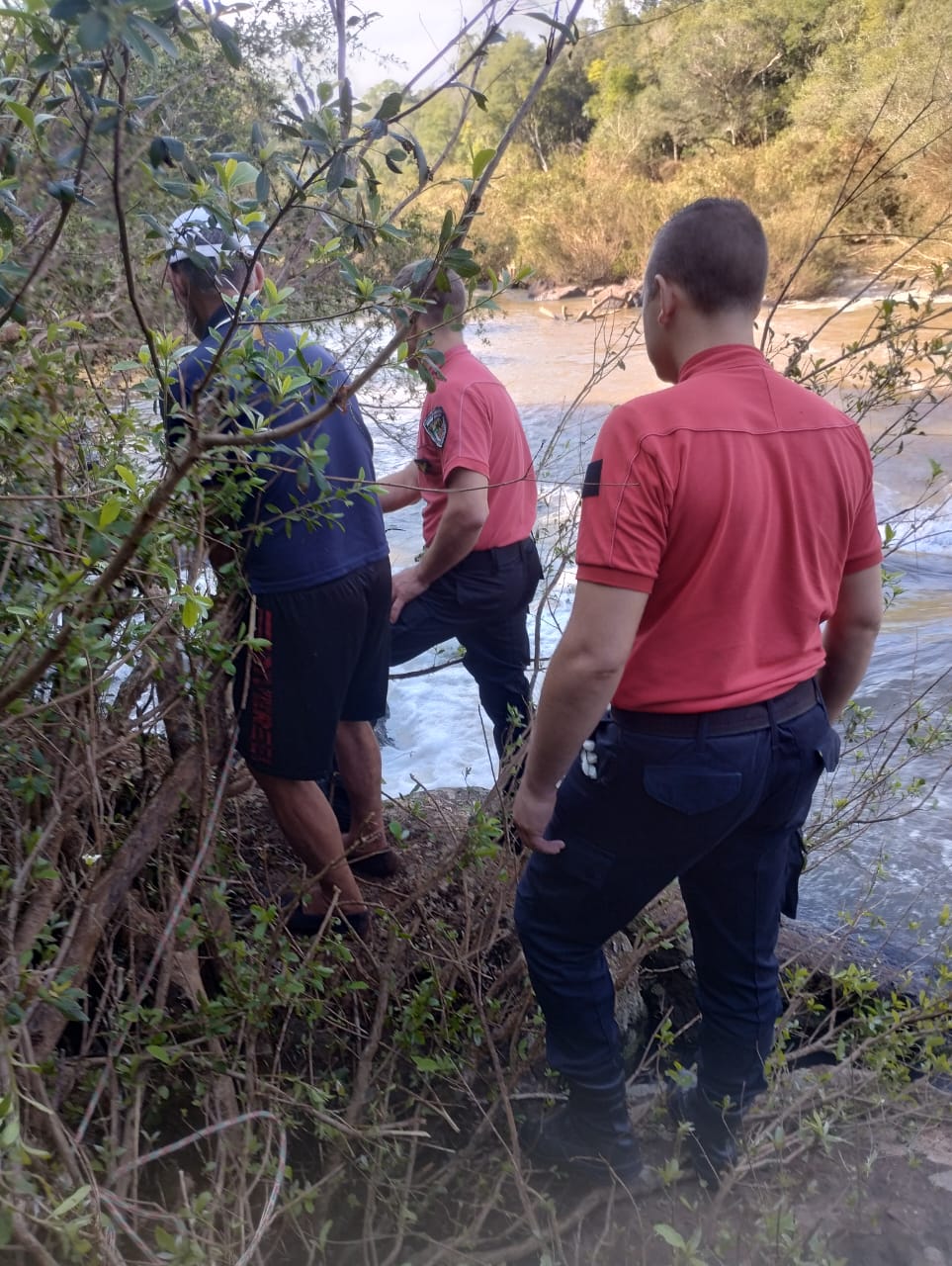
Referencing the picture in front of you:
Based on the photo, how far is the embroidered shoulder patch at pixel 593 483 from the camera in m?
1.75

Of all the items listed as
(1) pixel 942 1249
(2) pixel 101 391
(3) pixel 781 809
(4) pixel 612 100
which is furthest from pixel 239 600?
(4) pixel 612 100

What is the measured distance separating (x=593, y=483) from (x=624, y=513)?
0.26 ft

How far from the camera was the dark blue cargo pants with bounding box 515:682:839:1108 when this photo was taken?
6.12ft

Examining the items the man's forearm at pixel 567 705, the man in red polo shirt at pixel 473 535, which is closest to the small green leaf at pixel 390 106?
the man's forearm at pixel 567 705

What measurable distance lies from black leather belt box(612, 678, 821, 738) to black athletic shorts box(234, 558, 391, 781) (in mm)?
924

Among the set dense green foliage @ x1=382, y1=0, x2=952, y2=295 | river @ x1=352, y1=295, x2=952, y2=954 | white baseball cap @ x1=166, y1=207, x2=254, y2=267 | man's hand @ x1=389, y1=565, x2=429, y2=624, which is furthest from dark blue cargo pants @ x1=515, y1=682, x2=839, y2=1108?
dense green foliage @ x1=382, y1=0, x2=952, y2=295

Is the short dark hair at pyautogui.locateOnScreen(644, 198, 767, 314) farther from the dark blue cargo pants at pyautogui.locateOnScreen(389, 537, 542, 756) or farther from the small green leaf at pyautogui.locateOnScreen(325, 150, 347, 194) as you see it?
the dark blue cargo pants at pyautogui.locateOnScreen(389, 537, 542, 756)

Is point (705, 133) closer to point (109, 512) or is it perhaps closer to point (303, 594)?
point (303, 594)

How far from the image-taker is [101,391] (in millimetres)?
2633

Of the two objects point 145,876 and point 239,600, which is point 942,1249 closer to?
point 145,876

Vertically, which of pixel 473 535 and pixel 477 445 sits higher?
pixel 477 445

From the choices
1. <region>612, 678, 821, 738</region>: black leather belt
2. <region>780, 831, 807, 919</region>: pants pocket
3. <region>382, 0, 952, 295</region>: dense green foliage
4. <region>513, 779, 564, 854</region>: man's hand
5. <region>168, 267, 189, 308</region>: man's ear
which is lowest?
<region>780, 831, 807, 919</region>: pants pocket

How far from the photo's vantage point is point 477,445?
10.8 ft

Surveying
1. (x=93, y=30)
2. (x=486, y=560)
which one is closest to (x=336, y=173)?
(x=93, y=30)
